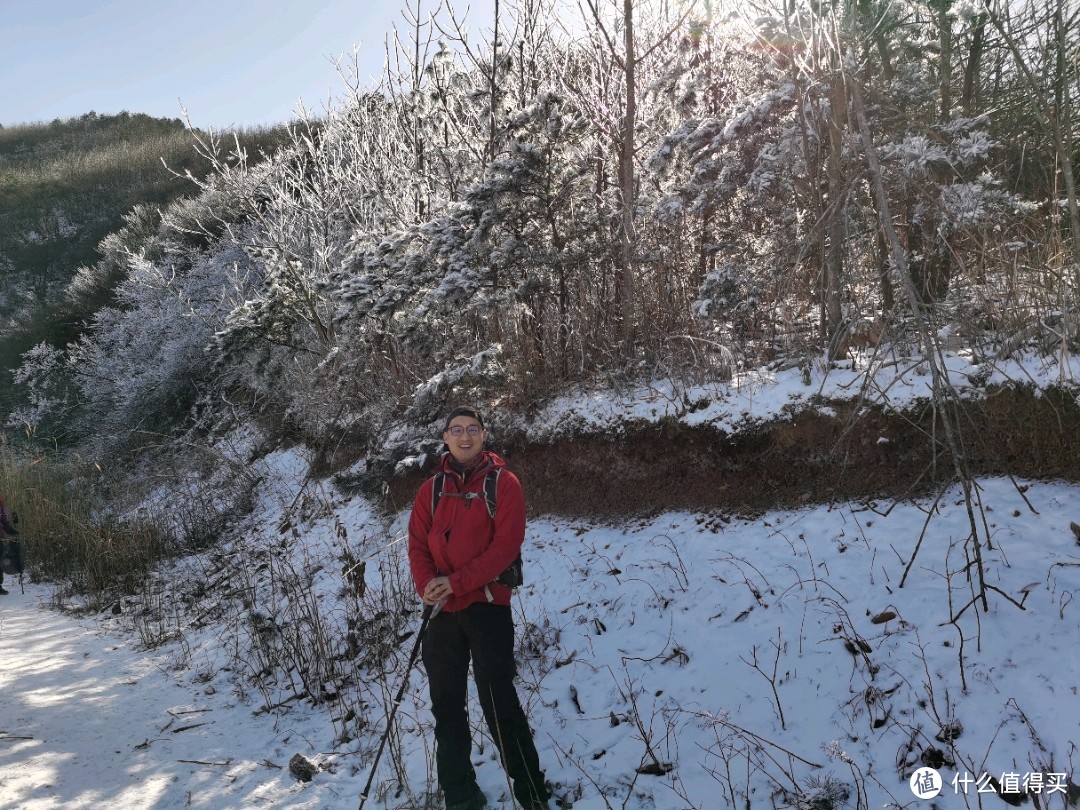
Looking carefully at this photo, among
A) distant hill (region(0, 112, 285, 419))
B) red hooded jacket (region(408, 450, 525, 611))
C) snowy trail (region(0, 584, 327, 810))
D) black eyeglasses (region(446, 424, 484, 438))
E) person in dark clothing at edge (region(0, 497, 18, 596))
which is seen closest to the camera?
red hooded jacket (region(408, 450, 525, 611))

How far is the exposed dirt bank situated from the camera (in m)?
4.54

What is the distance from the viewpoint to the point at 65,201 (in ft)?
107

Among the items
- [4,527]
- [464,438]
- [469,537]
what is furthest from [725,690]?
[4,527]

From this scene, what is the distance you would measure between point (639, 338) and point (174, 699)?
17.6ft

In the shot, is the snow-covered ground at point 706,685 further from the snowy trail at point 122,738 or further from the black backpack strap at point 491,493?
the black backpack strap at point 491,493

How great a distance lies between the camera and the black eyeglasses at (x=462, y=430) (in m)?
3.35

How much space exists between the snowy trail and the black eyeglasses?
2239 mm

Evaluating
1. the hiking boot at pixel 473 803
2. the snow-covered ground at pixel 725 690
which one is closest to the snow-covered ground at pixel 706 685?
the snow-covered ground at pixel 725 690

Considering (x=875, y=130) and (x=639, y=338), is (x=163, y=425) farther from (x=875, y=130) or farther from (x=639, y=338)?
(x=875, y=130)

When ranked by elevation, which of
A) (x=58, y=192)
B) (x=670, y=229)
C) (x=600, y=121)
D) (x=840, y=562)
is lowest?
(x=840, y=562)

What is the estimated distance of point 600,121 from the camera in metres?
7.65

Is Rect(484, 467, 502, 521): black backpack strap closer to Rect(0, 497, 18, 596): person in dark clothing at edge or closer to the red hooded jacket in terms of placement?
the red hooded jacket

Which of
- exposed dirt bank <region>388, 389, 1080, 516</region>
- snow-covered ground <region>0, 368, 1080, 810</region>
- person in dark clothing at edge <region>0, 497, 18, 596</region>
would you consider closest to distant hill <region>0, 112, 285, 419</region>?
person in dark clothing at edge <region>0, 497, 18, 596</region>

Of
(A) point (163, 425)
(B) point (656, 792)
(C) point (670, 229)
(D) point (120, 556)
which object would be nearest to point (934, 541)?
(B) point (656, 792)
